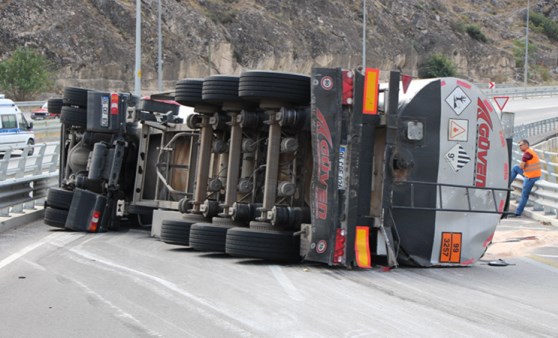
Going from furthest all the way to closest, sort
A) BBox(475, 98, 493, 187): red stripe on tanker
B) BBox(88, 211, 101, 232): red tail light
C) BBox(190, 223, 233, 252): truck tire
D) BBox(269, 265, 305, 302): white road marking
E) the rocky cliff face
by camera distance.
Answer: the rocky cliff face
BBox(88, 211, 101, 232): red tail light
BBox(190, 223, 233, 252): truck tire
BBox(475, 98, 493, 187): red stripe on tanker
BBox(269, 265, 305, 302): white road marking

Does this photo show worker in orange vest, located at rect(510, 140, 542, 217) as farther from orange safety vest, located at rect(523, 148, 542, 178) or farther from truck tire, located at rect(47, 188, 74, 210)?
truck tire, located at rect(47, 188, 74, 210)

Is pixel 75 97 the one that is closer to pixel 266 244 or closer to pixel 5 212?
pixel 5 212

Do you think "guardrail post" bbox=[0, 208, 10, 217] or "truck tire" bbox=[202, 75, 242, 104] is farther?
"guardrail post" bbox=[0, 208, 10, 217]

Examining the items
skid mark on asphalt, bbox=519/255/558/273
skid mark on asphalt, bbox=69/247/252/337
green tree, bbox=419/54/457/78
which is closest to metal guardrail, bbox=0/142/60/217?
skid mark on asphalt, bbox=69/247/252/337

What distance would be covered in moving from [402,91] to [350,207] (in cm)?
150

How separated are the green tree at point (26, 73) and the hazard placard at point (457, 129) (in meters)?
47.2

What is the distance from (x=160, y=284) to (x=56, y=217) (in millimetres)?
6079

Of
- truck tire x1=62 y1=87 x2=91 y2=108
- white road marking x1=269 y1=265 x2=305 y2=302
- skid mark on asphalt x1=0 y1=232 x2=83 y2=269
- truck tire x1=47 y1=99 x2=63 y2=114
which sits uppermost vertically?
truck tire x1=62 y1=87 x2=91 y2=108

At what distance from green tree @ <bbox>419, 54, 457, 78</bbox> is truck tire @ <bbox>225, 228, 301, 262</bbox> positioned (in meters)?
69.9

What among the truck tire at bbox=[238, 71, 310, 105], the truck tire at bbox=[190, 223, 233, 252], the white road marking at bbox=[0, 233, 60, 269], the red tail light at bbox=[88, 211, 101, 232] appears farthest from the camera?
the red tail light at bbox=[88, 211, 101, 232]

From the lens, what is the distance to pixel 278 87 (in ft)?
32.1

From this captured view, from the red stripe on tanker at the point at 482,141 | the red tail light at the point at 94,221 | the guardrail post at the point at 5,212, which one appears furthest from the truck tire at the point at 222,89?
the guardrail post at the point at 5,212

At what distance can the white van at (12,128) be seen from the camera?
3475cm

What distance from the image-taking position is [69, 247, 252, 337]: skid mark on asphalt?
6.70m
